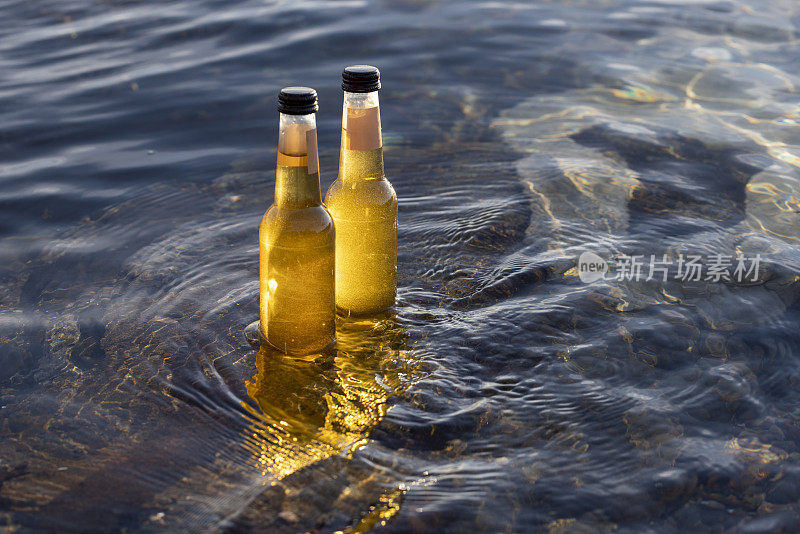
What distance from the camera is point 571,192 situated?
3.79m

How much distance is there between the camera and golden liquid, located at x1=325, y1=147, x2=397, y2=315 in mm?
2408

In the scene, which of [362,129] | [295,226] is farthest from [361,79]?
[295,226]

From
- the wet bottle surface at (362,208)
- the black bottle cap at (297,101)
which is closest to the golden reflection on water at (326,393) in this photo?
the wet bottle surface at (362,208)

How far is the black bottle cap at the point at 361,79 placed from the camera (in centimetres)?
222

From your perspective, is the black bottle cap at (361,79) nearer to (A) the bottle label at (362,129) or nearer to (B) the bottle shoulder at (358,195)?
(A) the bottle label at (362,129)

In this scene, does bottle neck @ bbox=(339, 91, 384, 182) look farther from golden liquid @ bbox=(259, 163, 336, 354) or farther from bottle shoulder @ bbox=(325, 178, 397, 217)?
golden liquid @ bbox=(259, 163, 336, 354)

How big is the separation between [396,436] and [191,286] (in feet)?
4.05

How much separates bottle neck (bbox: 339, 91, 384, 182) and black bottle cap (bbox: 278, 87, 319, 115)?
0.22 meters

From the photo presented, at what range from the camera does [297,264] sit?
221 centimetres

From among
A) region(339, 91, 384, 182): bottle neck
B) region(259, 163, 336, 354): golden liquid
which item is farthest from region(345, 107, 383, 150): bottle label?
region(259, 163, 336, 354): golden liquid

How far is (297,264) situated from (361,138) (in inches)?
17.2

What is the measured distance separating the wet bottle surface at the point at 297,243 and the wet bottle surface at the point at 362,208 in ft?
0.62
